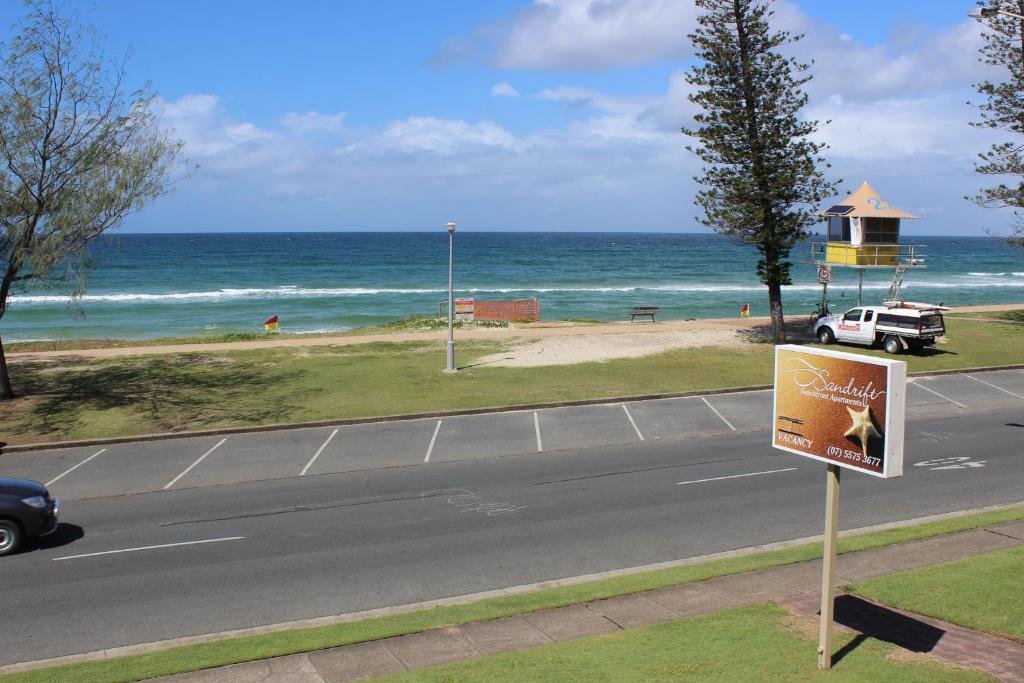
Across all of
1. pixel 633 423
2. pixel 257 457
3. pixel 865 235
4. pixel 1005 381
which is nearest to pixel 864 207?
pixel 865 235

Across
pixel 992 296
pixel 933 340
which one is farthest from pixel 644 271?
pixel 933 340

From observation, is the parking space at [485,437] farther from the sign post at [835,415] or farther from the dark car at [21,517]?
the sign post at [835,415]

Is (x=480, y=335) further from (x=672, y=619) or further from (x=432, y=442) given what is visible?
(x=672, y=619)

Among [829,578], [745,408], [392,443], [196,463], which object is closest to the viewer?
[829,578]

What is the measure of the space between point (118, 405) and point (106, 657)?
1564 cm

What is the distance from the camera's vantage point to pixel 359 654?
9969mm

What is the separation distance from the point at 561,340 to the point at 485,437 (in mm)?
14123

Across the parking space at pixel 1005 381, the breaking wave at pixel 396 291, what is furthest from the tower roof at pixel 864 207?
the breaking wave at pixel 396 291

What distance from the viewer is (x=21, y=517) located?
45.7 feet

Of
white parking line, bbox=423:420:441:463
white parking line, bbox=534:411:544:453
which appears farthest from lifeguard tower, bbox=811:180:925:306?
white parking line, bbox=423:420:441:463

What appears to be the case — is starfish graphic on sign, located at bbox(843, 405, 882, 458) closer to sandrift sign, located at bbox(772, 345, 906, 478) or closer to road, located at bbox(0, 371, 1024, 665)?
sandrift sign, located at bbox(772, 345, 906, 478)

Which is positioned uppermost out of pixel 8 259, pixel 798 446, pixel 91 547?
pixel 8 259

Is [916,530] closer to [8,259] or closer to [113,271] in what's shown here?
[8,259]

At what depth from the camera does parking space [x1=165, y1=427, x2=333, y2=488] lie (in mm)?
18625
